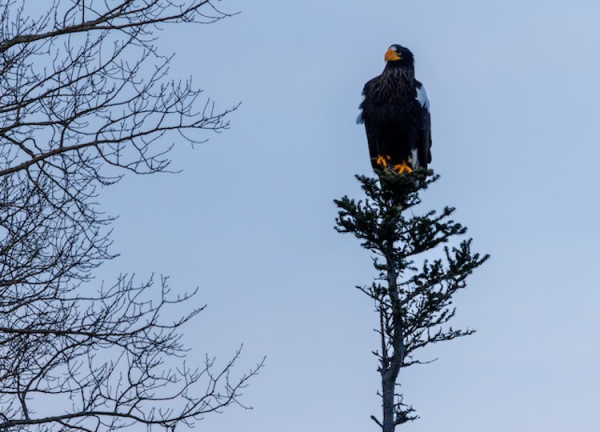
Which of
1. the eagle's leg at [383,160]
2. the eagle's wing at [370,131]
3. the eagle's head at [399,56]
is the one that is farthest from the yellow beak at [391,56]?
the eagle's leg at [383,160]

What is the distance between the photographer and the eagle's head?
15578 mm

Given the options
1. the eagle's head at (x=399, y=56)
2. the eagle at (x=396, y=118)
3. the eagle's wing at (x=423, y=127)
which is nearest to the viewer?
the eagle at (x=396, y=118)

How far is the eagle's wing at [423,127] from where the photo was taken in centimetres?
1529

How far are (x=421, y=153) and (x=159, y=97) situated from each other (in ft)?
21.2

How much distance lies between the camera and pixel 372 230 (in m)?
12.1

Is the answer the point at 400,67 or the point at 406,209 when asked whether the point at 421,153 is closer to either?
the point at 400,67

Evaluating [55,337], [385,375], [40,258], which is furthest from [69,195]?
[385,375]

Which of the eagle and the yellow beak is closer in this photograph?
the eagle

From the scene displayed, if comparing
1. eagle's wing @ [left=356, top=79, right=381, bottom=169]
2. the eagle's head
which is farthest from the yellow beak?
eagle's wing @ [left=356, top=79, right=381, bottom=169]

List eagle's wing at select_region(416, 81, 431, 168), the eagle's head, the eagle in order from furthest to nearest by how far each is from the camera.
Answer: the eagle's head < eagle's wing at select_region(416, 81, 431, 168) < the eagle

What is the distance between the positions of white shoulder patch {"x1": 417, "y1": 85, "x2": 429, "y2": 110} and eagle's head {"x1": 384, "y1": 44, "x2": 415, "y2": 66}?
1.62ft

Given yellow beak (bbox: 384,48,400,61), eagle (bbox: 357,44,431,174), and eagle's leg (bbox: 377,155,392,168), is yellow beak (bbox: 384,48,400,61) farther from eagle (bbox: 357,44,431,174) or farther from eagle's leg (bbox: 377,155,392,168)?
eagle's leg (bbox: 377,155,392,168)

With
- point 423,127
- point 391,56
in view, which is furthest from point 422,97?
point 391,56

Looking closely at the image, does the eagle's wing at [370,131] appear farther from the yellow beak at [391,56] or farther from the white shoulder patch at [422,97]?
the white shoulder patch at [422,97]
